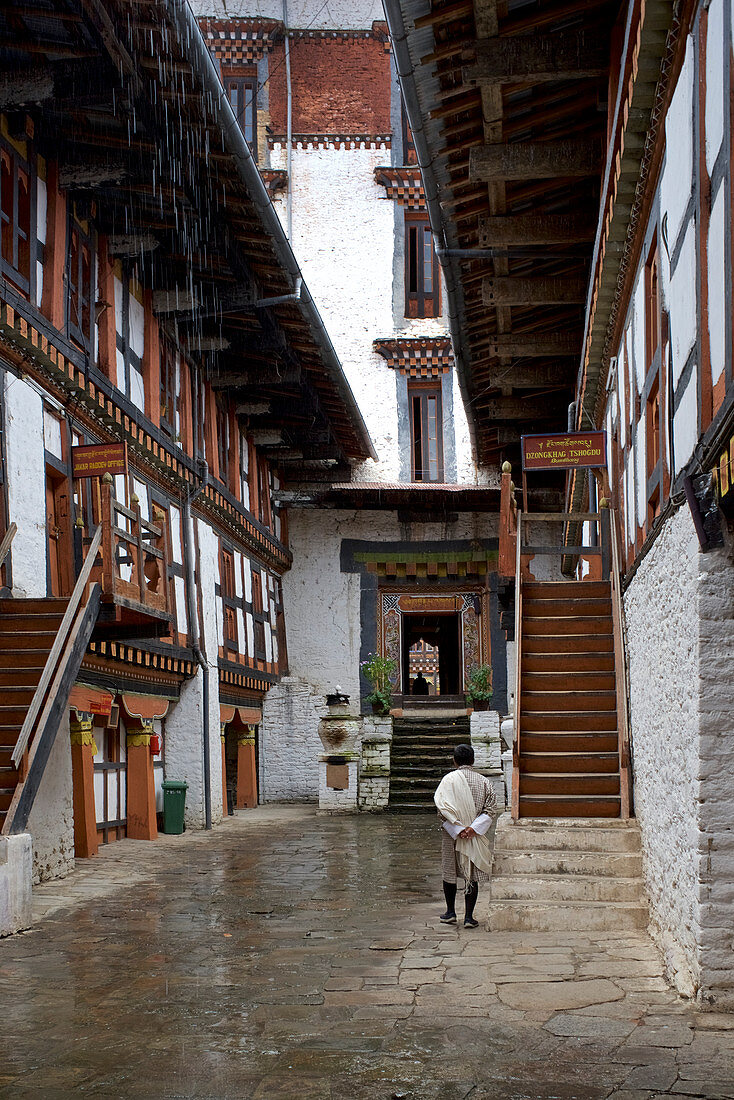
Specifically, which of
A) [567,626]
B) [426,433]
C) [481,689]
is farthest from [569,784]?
[426,433]

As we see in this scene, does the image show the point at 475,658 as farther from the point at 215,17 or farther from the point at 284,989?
the point at 284,989

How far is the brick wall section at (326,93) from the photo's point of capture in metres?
28.5

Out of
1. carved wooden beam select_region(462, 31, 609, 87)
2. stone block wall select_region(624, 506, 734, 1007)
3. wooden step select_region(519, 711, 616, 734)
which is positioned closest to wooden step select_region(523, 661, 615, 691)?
wooden step select_region(519, 711, 616, 734)

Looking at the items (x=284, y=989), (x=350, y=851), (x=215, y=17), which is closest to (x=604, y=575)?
(x=350, y=851)

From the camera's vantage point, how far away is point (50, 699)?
364 inches

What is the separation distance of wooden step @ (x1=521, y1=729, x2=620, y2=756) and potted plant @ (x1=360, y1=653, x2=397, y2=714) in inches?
459

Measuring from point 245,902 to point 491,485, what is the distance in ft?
51.5

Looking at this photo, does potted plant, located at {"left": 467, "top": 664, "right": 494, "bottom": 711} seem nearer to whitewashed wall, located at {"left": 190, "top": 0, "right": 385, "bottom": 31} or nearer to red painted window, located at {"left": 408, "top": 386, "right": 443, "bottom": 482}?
red painted window, located at {"left": 408, "top": 386, "right": 443, "bottom": 482}

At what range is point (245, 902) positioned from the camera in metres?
10.2

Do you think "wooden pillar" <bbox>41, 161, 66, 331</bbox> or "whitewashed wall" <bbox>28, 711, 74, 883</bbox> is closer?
"whitewashed wall" <bbox>28, 711, 74, 883</bbox>

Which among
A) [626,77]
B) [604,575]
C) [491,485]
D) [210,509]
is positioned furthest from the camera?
[491,485]

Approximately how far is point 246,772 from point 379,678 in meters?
3.41

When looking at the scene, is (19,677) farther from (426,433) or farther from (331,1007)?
(426,433)

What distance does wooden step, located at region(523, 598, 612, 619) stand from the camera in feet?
40.0
